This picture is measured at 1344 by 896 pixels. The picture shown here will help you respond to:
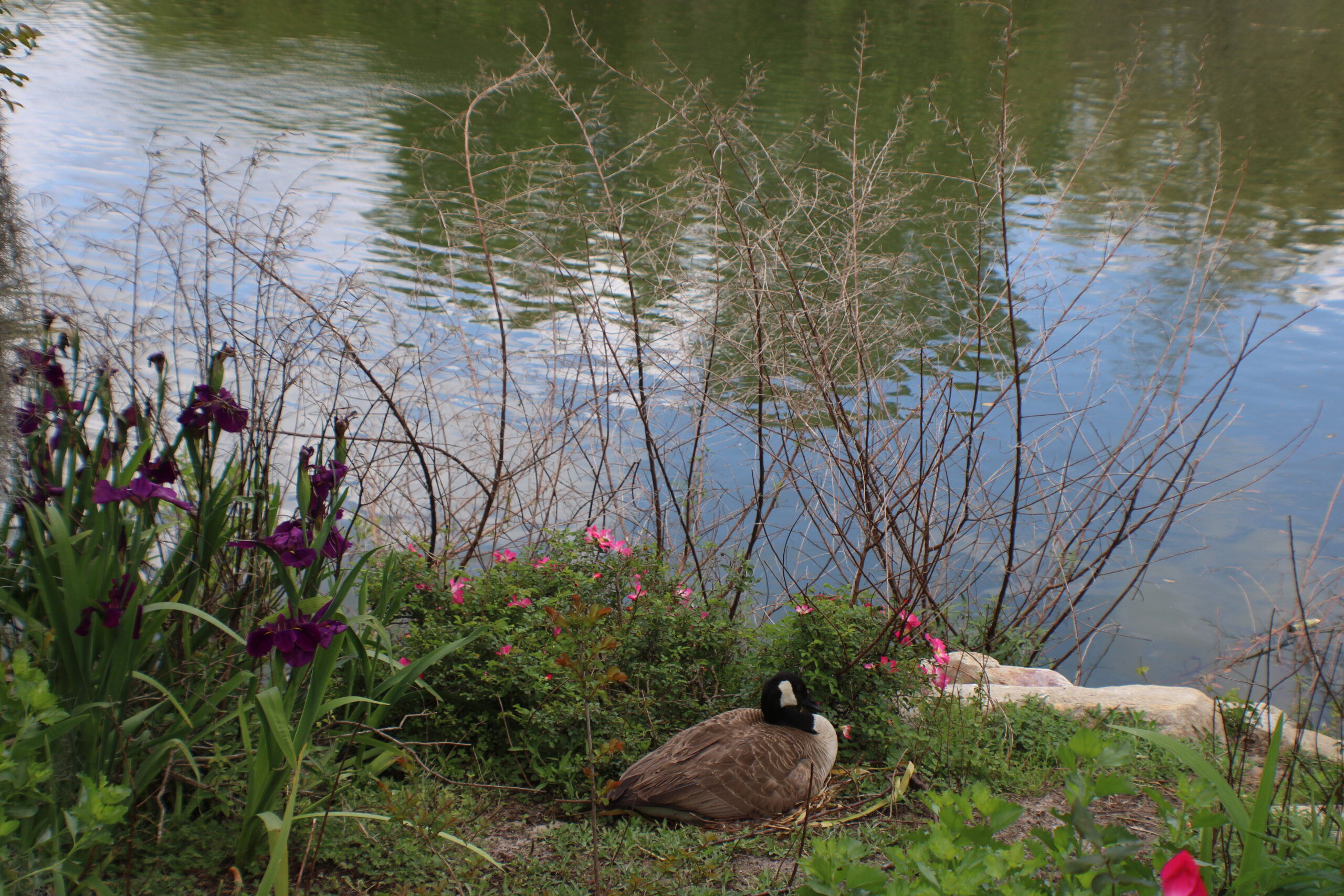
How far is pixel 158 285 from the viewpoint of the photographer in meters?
4.55

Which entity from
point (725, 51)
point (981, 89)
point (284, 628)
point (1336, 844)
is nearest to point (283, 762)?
point (284, 628)

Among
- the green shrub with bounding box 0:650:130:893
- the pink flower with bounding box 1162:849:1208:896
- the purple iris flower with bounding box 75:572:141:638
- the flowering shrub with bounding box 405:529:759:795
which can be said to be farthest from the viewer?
the flowering shrub with bounding box 405:529:759:795

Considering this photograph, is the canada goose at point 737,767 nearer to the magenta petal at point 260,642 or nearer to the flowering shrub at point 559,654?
the flowering shrub at point 559,654

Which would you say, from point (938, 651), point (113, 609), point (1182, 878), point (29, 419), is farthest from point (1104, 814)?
point (29, 419)

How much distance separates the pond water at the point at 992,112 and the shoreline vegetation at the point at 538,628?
111 centimetres

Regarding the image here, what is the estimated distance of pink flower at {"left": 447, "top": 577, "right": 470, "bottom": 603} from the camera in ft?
12.4

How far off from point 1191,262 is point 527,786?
11.9 metres

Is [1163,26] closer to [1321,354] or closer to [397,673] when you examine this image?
[1321,354]

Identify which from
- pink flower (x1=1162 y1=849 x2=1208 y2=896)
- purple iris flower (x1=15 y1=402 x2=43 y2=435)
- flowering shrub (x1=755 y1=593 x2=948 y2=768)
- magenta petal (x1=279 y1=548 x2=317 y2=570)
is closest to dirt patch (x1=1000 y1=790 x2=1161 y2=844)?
flowering shrub (x1=755 y1=593 x2=948 y2=768)

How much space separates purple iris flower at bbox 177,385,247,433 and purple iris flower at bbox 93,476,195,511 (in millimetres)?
240

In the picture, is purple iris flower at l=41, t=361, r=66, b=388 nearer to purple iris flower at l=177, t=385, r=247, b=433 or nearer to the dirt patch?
purple iris flower at l=177, t=385, r=247, b=433

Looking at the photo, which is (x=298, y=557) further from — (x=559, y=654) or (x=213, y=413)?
(x=559, y=654)

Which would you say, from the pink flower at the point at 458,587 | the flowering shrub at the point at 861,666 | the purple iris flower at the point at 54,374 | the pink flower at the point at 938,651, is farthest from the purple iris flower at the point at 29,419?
the pink flower at the point at 938,651

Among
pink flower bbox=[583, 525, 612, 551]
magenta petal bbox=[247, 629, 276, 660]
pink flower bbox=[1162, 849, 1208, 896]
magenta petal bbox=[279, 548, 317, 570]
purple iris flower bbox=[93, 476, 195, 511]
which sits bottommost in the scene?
pink flower bbox=[583, 525, 612, 551]
